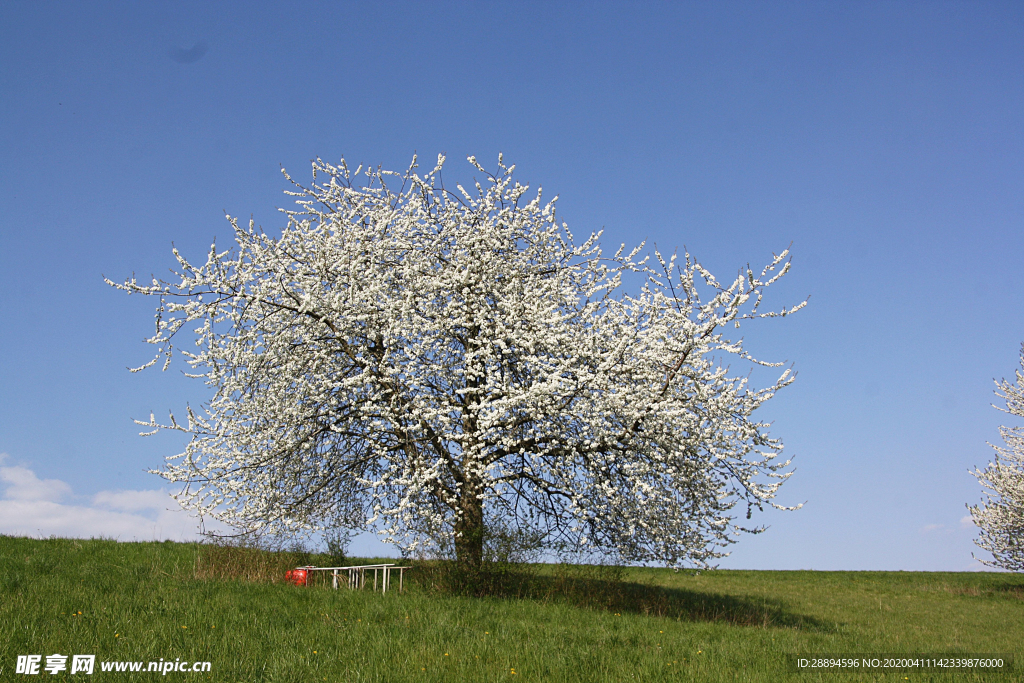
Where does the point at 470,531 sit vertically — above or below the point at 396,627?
above

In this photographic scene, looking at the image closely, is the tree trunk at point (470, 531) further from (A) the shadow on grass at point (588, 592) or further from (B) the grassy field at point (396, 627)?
(B) the grassy field at point (396, 627)

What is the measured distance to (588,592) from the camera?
13.9 meters

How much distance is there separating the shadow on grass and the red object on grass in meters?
2.36

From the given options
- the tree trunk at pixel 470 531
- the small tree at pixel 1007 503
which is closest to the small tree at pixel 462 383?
the tree trunk at pixel 470 531

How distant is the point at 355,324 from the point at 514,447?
4421mm

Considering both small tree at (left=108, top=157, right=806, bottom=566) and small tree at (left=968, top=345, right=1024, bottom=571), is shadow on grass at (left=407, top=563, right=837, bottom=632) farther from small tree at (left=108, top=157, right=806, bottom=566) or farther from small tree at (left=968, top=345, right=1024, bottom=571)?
small tree at (left=968, top=345, right=1024, bottom=571)

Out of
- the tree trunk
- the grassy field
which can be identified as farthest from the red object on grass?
the tree trunk

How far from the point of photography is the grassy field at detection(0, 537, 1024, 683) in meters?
7.66

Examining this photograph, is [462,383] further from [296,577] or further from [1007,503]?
[1007,503]

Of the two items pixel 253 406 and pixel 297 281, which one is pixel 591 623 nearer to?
pixel 253 406

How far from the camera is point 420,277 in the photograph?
1462 centimetres

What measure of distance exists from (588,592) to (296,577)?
6.17 metres

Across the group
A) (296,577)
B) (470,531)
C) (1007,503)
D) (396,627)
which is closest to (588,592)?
(470,531)

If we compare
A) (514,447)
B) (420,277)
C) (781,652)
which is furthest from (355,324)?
(781,652)
